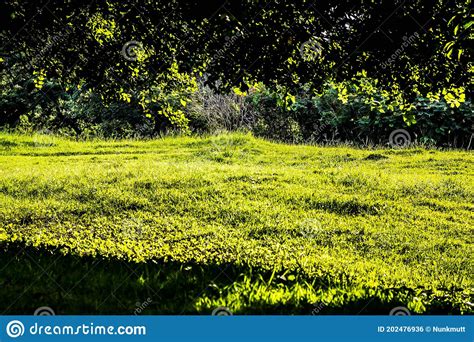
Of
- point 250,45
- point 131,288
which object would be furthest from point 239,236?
point 250,45

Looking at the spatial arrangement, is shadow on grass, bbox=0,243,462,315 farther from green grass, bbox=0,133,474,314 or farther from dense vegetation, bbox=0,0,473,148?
dense vegetation, bbox=0,0,473,148

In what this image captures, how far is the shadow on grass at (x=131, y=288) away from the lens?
4.76 m

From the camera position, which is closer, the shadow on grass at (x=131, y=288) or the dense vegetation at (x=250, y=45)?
the shadow on grass at (x=131, y=288)

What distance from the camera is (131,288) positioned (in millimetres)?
5336

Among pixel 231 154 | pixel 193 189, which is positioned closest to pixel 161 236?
pixel 193 189

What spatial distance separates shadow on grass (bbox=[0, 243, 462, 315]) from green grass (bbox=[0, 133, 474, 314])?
2 centimetres

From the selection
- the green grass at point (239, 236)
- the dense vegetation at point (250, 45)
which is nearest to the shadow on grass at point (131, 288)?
the green grass at point (239, 236)

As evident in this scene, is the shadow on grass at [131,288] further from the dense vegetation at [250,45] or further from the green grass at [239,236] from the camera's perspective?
the dense vegetation at [250,45]

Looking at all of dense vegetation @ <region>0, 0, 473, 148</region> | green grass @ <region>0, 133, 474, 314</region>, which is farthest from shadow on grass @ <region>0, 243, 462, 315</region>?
dense vegetation @ <region>0, 0, 473, 148</region>

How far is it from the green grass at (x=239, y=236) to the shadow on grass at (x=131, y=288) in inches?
0.8

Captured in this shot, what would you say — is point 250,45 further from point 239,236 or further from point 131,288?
point 131,288

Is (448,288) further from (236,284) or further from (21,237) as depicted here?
(21,237)

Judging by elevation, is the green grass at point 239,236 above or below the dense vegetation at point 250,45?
below

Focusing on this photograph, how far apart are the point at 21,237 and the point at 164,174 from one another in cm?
371
